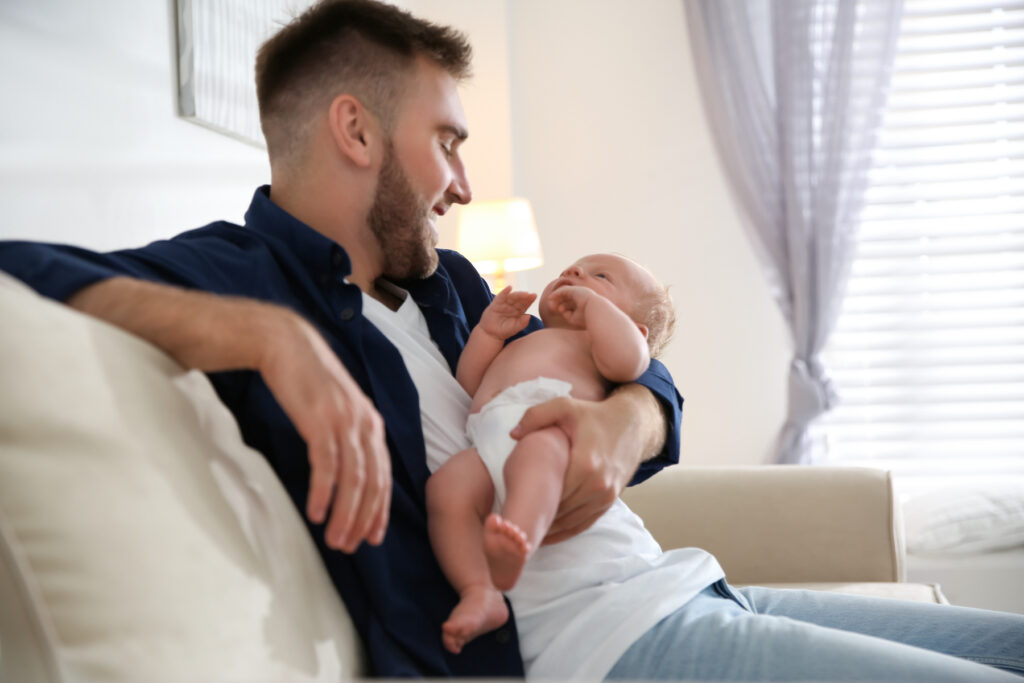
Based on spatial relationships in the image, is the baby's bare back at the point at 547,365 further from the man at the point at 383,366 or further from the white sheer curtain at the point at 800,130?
the white sheer curtain at the point at 800,130

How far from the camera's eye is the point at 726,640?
1039 mm

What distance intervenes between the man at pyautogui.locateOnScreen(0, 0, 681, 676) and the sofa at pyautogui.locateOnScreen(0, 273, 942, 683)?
0.07 metres

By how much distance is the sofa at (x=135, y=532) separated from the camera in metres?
0.67

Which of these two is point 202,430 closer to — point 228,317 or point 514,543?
point 228,317

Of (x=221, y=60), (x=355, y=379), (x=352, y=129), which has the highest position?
(x=221, y=60)

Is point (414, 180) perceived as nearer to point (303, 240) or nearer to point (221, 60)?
point (303, 240)

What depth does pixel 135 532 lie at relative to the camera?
70cm

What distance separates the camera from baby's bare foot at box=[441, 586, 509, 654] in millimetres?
999

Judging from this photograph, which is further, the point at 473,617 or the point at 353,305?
the point at 353,305

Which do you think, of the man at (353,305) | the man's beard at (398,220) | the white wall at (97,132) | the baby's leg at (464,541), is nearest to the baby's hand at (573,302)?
the man at (353,305)

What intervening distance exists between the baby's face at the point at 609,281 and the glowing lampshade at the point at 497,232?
1.76m

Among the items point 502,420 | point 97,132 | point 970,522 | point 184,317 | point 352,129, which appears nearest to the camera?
point 184,317

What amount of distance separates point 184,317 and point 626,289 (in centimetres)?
87

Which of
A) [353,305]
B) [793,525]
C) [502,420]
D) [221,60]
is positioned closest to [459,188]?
[353,305]
